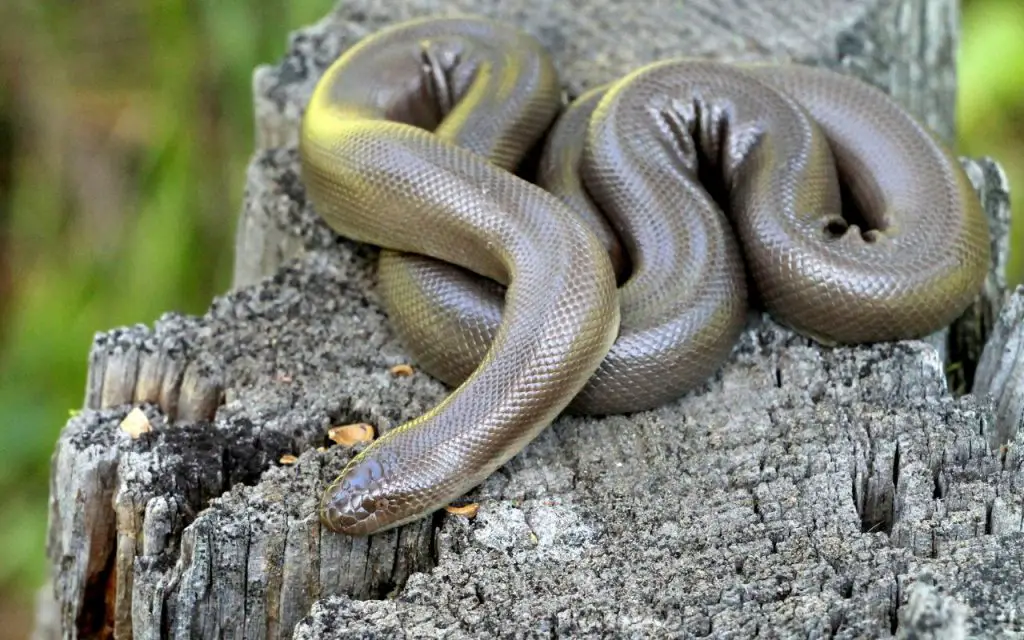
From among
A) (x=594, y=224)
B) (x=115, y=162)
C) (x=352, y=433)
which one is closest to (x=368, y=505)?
(x=352, y=433)

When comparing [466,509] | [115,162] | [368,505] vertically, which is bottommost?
[466,509]

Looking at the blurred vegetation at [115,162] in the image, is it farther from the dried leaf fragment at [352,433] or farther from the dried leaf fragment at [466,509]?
the dried leaf fragment at [466,509]

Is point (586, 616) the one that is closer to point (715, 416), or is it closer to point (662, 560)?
point (662, 560)

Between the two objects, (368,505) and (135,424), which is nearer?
(368,505)

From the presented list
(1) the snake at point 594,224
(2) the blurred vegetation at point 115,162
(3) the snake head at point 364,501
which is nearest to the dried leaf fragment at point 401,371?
(1) the snake at point 594,224

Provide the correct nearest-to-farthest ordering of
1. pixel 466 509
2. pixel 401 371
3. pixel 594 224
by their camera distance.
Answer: pixel 466 509, pixel 401 371, pixel 594 224

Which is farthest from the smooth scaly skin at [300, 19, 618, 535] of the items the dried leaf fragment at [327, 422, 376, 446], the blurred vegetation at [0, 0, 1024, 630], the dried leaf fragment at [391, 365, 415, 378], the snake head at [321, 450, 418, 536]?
the blurred vegetation at [0, 0, 1024, 630]

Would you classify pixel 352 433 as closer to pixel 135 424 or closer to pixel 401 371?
pixel 401 371
